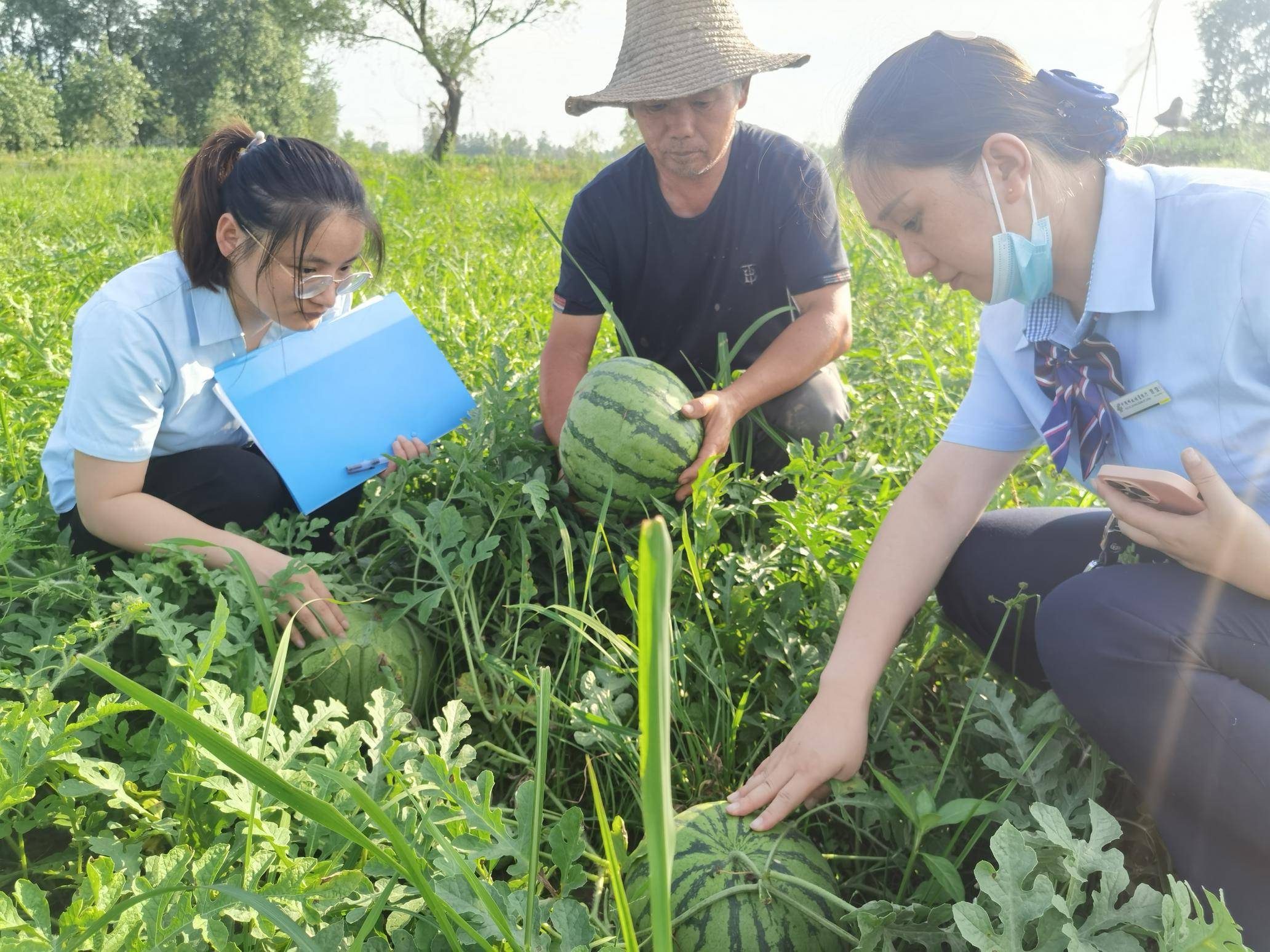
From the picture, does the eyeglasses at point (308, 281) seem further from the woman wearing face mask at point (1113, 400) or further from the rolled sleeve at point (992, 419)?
the rolled sleeve at point (992, 419)

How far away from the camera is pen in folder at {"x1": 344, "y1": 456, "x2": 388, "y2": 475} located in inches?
103

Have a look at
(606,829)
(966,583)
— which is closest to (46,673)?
(606,829)

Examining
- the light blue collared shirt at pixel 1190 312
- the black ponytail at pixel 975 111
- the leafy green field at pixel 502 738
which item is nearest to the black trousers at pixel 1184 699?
the leafy green field at pixel 502 738

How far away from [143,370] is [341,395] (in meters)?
0.56

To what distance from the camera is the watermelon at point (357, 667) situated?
6.32ft

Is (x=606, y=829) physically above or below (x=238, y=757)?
below

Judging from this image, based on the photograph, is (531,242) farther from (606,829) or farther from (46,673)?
(606,829)

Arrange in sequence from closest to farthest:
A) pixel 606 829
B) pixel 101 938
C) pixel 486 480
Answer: pixel 606 829, pixel 101 938, pixel 486 480

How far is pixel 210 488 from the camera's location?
2.42 m

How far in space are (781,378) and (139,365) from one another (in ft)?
5.45

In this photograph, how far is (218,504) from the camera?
2420mm

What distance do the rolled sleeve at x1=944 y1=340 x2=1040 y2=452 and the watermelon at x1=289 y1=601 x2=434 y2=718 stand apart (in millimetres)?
1262

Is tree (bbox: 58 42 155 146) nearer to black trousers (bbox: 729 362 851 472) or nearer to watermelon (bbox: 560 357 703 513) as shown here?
black trousers (bbox: 729 362 851 472)

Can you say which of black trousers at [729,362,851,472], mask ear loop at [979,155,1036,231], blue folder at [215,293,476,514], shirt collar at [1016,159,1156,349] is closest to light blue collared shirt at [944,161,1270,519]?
shirt collar at [1016,159,1156,349]
